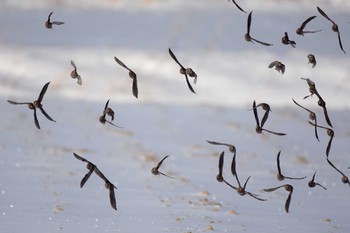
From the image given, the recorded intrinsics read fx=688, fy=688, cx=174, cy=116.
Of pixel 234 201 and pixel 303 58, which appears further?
pixel 303 58

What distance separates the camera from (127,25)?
4.85ft

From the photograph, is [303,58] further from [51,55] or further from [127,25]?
[51,55]

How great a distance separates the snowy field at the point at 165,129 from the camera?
695mm

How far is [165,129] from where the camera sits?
3.87ft

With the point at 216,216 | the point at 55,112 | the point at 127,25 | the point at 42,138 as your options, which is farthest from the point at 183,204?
the point at 127,25

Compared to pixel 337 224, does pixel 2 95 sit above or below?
below

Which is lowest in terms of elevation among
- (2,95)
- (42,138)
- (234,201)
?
(2,95)

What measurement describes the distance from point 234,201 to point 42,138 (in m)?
0.40

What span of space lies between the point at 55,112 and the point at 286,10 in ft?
1.87

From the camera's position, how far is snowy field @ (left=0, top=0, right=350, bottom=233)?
0.69 metres

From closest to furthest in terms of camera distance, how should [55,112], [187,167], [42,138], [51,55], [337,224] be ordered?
[337,224], [187,167], [42,138], [55,112], [51,55]

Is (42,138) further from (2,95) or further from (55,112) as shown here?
(2,95)

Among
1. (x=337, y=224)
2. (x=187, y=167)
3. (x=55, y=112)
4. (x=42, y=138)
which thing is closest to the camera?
(x=337, y=224)

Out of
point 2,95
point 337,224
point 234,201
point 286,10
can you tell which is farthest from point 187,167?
point 286,10
